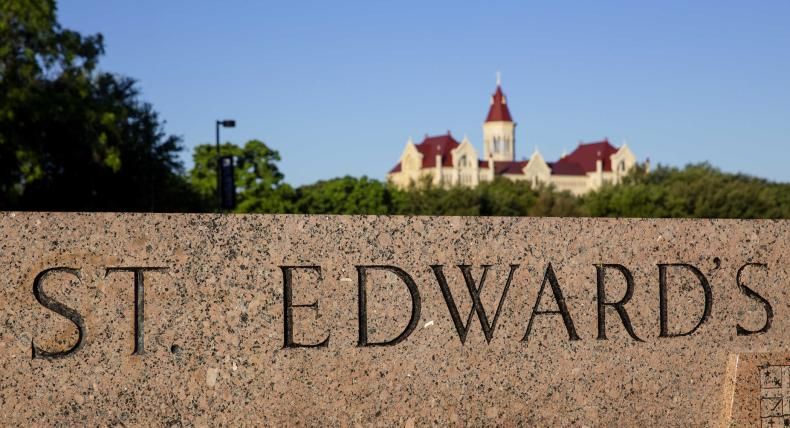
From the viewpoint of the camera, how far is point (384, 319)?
5168 millimetres

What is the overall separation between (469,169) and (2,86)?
123 meters

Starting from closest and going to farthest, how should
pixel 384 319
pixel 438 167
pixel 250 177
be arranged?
pixel 384 319, pixel 250 177, pixel 438 167

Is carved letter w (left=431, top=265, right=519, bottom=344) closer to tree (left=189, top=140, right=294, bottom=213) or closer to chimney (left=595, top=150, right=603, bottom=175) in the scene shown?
tree (left=189, top=140, right=294, bottom=213)

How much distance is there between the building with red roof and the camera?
495 ft

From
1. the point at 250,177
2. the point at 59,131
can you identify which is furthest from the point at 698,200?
the point at 59,131

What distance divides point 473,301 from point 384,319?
43cm

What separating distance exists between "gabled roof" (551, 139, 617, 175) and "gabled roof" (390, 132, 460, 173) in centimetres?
1564

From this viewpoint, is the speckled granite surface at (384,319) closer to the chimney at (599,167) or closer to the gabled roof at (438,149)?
the gabled roof at (438,149)

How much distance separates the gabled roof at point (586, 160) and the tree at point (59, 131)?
412 feet

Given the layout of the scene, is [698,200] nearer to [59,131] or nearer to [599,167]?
[59,131]

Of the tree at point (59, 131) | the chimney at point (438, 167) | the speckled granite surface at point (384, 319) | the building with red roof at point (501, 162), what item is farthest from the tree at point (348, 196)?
the chimney at point (438, 167)

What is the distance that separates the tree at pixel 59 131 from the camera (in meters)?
29.9

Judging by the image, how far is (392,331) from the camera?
5.18 metres

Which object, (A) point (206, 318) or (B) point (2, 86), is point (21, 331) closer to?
(A) point (206, 318)
